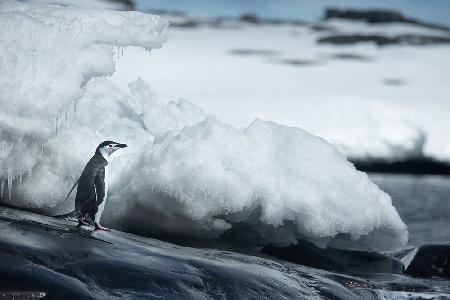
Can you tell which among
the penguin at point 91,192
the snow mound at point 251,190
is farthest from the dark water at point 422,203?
the penguin at point 91,192

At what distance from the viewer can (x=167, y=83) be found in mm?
32375

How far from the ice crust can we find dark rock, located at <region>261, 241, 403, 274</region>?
105mm

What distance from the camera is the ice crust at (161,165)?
5.44 metres

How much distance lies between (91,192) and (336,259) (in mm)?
2119

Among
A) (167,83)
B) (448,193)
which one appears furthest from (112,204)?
(167,83)

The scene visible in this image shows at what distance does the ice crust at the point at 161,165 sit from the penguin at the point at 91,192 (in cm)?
30

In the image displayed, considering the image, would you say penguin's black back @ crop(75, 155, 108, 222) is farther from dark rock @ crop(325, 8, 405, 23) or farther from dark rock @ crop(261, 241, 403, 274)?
dark rock @ crop(325, 8, 405, 23)

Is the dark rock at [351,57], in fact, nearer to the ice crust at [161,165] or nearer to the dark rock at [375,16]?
the dark rock at [375,16]

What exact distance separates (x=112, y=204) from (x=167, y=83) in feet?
87.0

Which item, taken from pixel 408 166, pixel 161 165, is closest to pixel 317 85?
pixel 408 166

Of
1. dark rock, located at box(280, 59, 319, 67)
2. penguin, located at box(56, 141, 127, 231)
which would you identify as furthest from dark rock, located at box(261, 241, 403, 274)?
dark rock, located at box(280, 59, 319, 67)

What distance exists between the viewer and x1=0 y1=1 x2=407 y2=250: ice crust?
5438mm

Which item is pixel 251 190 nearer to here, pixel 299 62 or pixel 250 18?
pixel 299 62

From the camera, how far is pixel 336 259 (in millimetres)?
6453
